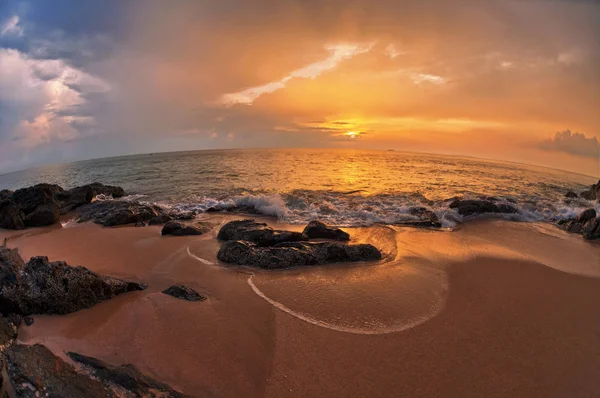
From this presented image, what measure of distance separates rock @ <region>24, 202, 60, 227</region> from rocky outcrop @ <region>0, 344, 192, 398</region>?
14.1 meters

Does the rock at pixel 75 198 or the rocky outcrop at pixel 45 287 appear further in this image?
the rock at pixel 75 198

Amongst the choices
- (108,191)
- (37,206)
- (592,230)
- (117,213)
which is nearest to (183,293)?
(117,213)

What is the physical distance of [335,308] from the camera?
6098mm

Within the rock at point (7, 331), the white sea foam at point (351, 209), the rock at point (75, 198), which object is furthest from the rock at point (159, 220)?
the rock at point (7, 331)

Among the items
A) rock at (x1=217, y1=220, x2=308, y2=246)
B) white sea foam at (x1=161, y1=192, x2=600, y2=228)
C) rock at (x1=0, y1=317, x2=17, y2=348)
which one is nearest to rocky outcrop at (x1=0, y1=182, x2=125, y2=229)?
white sea foam at (x1=161, y1=192, x2=600, y2=228)

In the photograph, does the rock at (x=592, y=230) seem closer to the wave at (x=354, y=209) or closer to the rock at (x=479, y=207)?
the wave at (x=354, y=209)

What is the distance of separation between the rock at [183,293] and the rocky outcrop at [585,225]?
50.9 ft

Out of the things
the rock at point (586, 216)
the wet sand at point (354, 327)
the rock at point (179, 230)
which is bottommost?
the wet sand at point (354, 327)

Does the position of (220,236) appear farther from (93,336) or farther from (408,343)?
(408,343)

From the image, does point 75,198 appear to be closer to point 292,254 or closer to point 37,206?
point 37,206

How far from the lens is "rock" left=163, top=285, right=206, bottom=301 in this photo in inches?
246

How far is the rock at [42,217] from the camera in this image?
47.1ft

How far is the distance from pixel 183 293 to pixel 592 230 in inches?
632

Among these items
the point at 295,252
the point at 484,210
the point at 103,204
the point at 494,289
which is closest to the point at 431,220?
the point at 484,210
